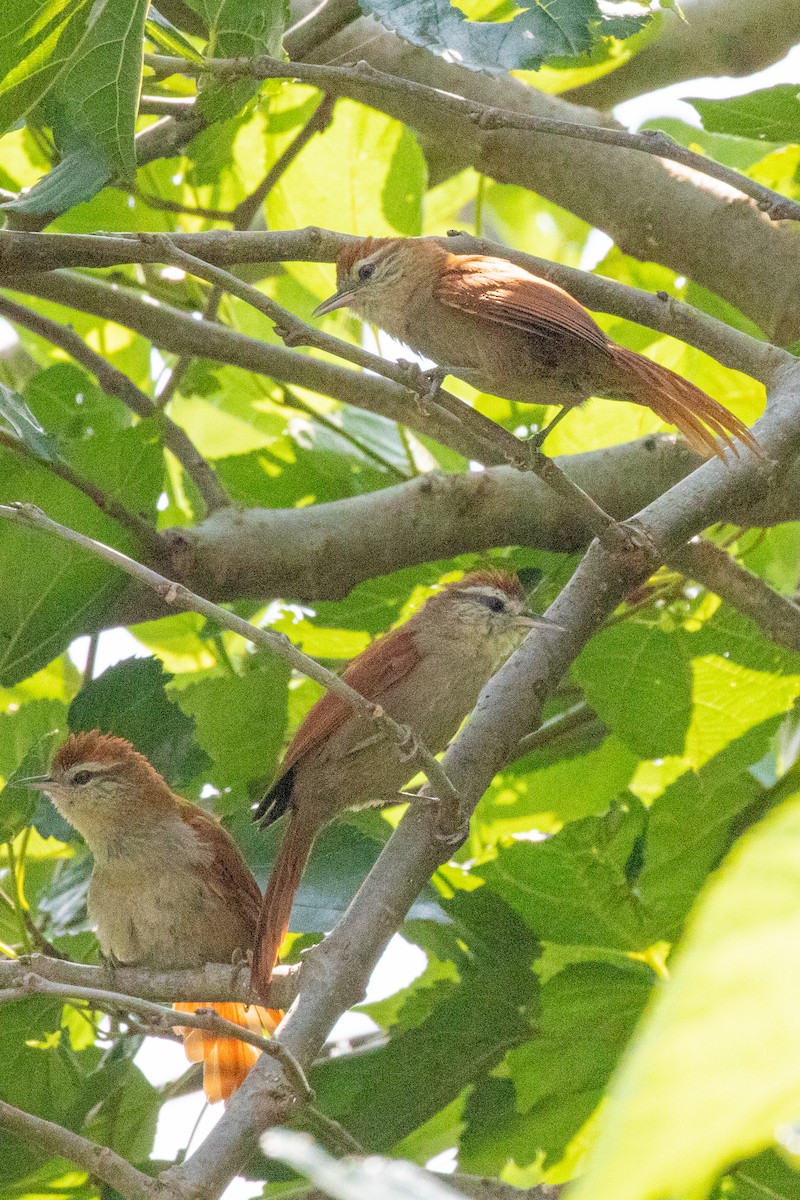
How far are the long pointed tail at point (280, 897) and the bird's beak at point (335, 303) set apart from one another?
5.52 ft

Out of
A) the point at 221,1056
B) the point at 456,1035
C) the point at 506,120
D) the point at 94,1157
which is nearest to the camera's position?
the point at 94,1157

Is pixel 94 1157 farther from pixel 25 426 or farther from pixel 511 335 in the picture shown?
pixel 511 335

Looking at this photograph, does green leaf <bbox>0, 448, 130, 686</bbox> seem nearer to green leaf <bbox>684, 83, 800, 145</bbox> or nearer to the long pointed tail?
the long pointed tail

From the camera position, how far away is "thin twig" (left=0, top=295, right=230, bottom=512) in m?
3.96

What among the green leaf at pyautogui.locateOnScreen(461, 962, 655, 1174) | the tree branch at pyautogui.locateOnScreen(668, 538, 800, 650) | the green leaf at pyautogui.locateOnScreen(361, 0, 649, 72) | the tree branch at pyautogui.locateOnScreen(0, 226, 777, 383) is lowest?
the green leaf at pyautogui.locateOnScreen(461, 962, 655, 1174)

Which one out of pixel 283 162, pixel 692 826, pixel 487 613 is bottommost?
pixel 692 826

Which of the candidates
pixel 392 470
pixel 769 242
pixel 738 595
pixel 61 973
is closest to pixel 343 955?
pixel 61 973

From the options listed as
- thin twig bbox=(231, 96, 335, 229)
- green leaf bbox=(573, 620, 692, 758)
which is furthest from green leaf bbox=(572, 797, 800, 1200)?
thin twig bbox=(231, 96, 335, 229)

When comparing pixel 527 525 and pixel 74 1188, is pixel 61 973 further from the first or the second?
pixel 527 525

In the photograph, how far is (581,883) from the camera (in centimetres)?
327

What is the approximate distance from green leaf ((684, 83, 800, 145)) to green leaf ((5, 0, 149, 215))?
5.00ft

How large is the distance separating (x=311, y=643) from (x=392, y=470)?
706 millimetres

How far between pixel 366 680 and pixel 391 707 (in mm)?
128

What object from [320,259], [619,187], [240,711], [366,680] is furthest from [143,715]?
[619,187]
